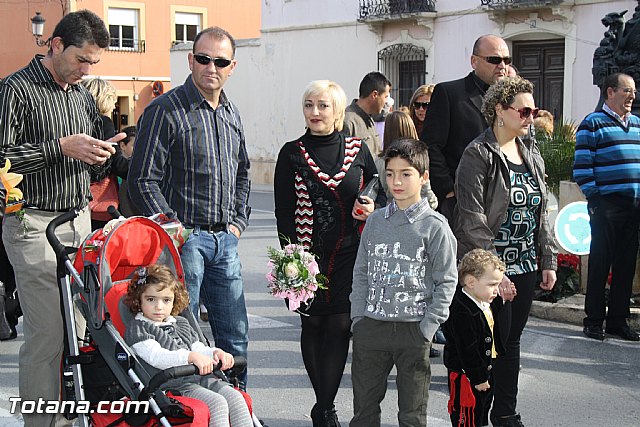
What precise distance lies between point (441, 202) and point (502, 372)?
1.43 m

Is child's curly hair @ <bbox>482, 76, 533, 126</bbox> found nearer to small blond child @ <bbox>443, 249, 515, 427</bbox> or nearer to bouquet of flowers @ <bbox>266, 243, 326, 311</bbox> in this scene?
small blond child @ <bbox>443, 249, 515, 427</bbox>

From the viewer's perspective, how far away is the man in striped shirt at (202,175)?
5430 mm

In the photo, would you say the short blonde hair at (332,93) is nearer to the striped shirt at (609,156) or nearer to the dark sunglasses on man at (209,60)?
the dark sunglasses on man at (209,60)

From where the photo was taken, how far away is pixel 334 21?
2694 cm

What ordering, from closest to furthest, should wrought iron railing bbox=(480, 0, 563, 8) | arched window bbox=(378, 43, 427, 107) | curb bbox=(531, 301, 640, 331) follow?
curb bbox=(531, 301, 640, 331), wrought iron railing bbox=(480, 0, 563, 8), arched window bbox=(378, 43, 427, 107)

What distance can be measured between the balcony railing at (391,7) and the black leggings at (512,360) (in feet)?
64.0

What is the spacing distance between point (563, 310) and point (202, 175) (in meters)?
4.64

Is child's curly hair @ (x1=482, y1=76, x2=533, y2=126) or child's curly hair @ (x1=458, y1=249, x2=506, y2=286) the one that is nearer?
child's curly hair @ (x1=458, y1=249, x2=506, y2=286)

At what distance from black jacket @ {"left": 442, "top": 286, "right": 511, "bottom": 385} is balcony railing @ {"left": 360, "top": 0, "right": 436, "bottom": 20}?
19.9 metres

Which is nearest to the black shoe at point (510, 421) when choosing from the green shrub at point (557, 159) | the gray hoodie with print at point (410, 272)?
the gray hoodie with print at point (410, 272)

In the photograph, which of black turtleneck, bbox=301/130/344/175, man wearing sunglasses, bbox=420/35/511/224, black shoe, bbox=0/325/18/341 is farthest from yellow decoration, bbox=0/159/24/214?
black shoe, bbox=0/325/18/341

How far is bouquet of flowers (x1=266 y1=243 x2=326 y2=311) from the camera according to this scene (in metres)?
5.43

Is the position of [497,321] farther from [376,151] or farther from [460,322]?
[376,151]

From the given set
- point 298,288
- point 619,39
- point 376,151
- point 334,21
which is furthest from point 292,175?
point 334,21
